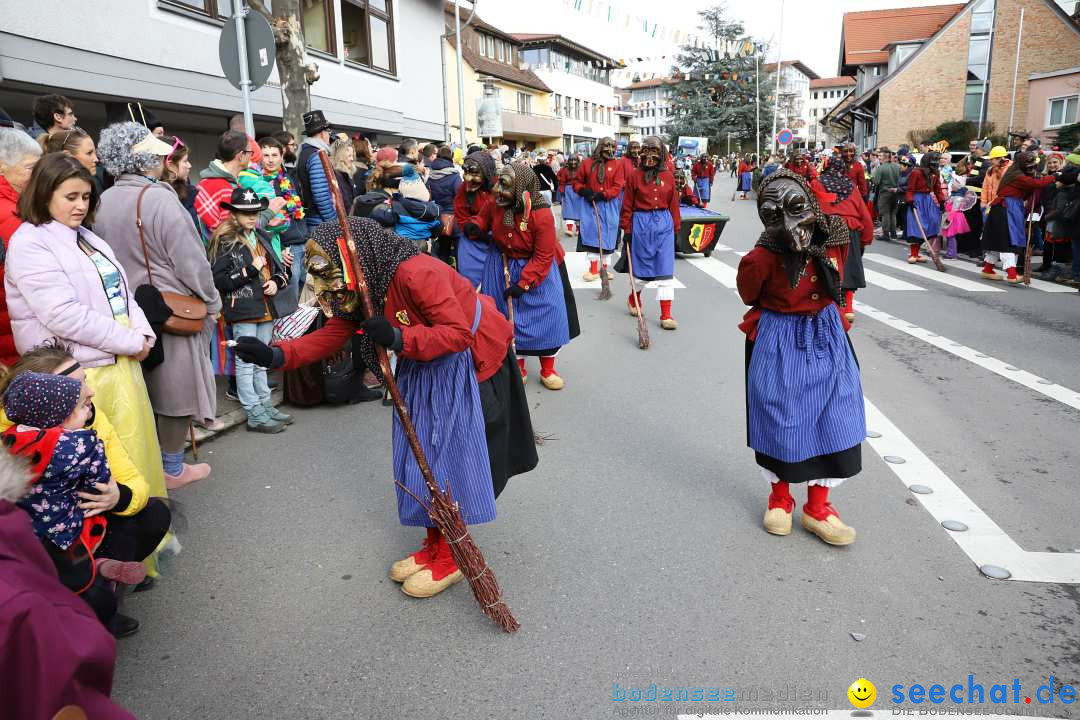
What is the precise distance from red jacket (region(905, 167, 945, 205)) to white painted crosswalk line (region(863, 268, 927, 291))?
6.43 ft

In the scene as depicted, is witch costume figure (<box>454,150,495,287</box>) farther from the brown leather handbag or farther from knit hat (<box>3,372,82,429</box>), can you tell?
knit hat (<box>3,372,82,429</box>)

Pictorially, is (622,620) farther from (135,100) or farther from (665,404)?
(135,100)

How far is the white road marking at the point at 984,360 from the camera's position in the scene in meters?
5.94

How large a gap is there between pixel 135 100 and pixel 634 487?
32.0ft

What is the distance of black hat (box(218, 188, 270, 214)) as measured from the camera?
195 inches

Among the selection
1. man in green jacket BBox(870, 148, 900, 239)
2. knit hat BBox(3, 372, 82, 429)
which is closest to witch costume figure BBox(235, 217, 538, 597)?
knit hat BBox(3, 372, 82, 429)

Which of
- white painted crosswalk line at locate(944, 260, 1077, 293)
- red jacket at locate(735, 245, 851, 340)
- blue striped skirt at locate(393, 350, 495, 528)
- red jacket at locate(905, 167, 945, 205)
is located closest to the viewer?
blue striped skirt at locate(393, 350, 495, 528)

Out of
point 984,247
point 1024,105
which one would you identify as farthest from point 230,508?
point 1024,105

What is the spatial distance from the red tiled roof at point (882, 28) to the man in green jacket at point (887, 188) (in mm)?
29414

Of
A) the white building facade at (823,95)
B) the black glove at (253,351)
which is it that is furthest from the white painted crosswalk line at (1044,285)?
the white building facade at (823,95)

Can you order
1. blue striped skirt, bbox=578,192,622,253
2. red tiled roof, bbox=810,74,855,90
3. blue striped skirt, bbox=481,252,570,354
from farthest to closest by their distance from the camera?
red tiled roof, bbox=810,74,855,90 → blue striped skirt, bbox=578,192,622,253 → blue striped skirt, bbox=481,252,570,354

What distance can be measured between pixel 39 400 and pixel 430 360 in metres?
1.31

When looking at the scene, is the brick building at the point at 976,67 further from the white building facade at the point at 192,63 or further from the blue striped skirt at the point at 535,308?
the blue striped skirt at the point at 535,308

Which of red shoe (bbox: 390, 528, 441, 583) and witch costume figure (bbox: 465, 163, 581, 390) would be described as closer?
red shoe (bbox: 390, 528, 441, 583)
